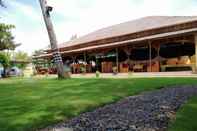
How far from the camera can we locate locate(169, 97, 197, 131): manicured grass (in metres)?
6.23

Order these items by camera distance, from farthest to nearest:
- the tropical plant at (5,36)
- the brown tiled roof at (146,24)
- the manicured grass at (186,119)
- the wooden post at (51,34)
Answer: the tropical plant at (5,36) → the brown tiled roof at (146,24) → the wooden post at (51,34) → the manicured grass at (186,119)

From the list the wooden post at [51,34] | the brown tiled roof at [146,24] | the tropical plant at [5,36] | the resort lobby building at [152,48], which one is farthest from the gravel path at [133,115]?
the tropical plant at [5,36]

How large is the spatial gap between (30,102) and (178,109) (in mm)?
3972

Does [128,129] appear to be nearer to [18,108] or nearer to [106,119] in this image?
[106,119]

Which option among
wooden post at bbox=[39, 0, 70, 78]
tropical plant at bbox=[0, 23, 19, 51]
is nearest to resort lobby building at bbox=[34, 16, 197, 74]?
wooden post at bbox=[39, 0, 70, 78]

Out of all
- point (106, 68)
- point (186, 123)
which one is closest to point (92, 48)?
point (106, 68)

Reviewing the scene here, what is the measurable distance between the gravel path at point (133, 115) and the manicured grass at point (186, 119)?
161mm

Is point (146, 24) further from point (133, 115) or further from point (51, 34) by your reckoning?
point (133, 115)

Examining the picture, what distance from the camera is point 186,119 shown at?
22.5 feet

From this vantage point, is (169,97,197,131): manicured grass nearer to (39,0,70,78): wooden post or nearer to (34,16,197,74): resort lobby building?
(39,0,70,78): wooden post

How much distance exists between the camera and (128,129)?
20.8 ft

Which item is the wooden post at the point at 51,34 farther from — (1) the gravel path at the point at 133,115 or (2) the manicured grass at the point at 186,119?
(2) the manicured grass at the point at 186,119

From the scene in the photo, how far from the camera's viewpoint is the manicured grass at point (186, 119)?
20.5ft

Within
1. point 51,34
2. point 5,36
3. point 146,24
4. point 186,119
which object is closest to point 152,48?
point 146,24
